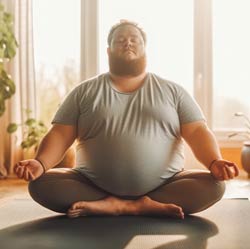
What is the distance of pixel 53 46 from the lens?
396 cm

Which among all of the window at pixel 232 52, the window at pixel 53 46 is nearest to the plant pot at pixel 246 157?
the window at pixel 232 52

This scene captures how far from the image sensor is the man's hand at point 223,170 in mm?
1794

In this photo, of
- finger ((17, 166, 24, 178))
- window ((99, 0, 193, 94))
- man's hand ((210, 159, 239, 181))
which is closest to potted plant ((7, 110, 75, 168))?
window ((99, 0, 193, 94))

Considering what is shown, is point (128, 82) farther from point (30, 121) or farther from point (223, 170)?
point (30, 121)

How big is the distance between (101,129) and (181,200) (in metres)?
0.43

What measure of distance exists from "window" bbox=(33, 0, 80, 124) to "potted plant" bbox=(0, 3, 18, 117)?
428 millimetres

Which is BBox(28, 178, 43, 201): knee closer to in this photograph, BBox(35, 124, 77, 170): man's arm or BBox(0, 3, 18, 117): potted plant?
BBox(35, 124, 77, 170): man's arm

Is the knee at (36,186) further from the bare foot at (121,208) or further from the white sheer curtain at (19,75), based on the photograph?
the white sheer curtain at (19,75)

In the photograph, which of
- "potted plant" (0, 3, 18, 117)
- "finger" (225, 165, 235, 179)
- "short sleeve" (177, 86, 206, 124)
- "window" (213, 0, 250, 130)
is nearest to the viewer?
"finger" (225, 165, 235, 179)

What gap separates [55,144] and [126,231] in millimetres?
524

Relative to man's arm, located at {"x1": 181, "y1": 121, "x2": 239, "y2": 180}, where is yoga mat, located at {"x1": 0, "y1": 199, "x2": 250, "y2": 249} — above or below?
below

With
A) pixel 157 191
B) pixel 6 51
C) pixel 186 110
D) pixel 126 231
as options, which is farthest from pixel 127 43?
pixel 6 51

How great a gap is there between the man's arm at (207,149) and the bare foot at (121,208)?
218mm

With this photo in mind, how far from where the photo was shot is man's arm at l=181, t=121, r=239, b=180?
5.98 ft
